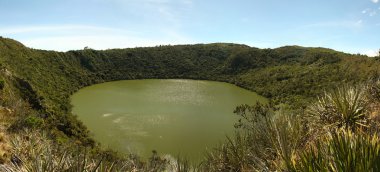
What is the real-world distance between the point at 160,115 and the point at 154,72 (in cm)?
5098

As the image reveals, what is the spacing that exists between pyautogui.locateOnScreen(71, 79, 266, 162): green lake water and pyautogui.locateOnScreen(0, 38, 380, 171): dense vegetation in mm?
2950

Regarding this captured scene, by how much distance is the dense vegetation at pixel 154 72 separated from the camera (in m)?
34.1

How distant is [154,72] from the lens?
9681 cm

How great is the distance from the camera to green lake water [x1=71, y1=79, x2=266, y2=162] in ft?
110

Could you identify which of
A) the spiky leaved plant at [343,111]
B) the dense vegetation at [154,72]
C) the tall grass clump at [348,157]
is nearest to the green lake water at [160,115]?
the dense vegetation at [154,72]

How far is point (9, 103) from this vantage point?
2303 centimetres

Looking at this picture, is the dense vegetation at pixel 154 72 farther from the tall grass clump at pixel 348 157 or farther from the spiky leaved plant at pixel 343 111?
the tall grass clump at pixel 348 157

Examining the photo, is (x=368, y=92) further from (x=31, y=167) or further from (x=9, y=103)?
(x=9, y=103)

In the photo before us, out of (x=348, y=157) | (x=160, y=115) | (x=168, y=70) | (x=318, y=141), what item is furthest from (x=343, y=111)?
(x=168, y=70)

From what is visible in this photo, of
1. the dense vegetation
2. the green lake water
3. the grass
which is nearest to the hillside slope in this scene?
the dense vegetation

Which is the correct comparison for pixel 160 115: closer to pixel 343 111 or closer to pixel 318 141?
pixel 343 111

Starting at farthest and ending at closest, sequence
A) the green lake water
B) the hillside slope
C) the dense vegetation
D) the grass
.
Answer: the hillside slope, the dense vegetation, the green lake water, the grass

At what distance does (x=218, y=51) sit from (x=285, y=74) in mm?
40384

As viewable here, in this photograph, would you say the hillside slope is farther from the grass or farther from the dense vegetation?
the grass
